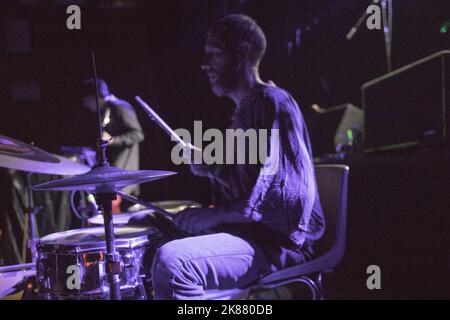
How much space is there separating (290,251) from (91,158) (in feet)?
6.45

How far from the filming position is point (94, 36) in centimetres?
552

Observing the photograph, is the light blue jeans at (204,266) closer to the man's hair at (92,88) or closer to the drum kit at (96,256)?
the drum kit at (96,256)

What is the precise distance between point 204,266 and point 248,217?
23 cm

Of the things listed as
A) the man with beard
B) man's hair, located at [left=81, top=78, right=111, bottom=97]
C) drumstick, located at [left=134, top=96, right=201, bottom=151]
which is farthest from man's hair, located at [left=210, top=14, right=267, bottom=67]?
man's hair, located at [left=81, top=78, right=111, bottom=97]

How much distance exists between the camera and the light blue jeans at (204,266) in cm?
119

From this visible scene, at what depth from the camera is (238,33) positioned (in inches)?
59.8

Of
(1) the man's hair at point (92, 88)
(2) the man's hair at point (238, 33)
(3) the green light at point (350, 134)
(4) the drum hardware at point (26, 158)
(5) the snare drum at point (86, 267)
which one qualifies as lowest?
Answer: (5) the snare drum at point (86, 267)

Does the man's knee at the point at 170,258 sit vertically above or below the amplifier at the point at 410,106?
below

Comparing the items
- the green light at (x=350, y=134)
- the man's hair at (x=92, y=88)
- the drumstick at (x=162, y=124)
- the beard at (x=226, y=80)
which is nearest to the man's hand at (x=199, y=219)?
the drumstick at (x=162, y=124)

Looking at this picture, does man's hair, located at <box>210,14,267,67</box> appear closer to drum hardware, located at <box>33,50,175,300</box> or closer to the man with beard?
the man with beard

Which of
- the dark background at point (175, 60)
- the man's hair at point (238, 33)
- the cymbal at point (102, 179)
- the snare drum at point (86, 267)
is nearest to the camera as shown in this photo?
the cymbal at point (102, 179)

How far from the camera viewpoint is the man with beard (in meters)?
1.22

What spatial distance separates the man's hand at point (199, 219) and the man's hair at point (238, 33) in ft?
2.23
